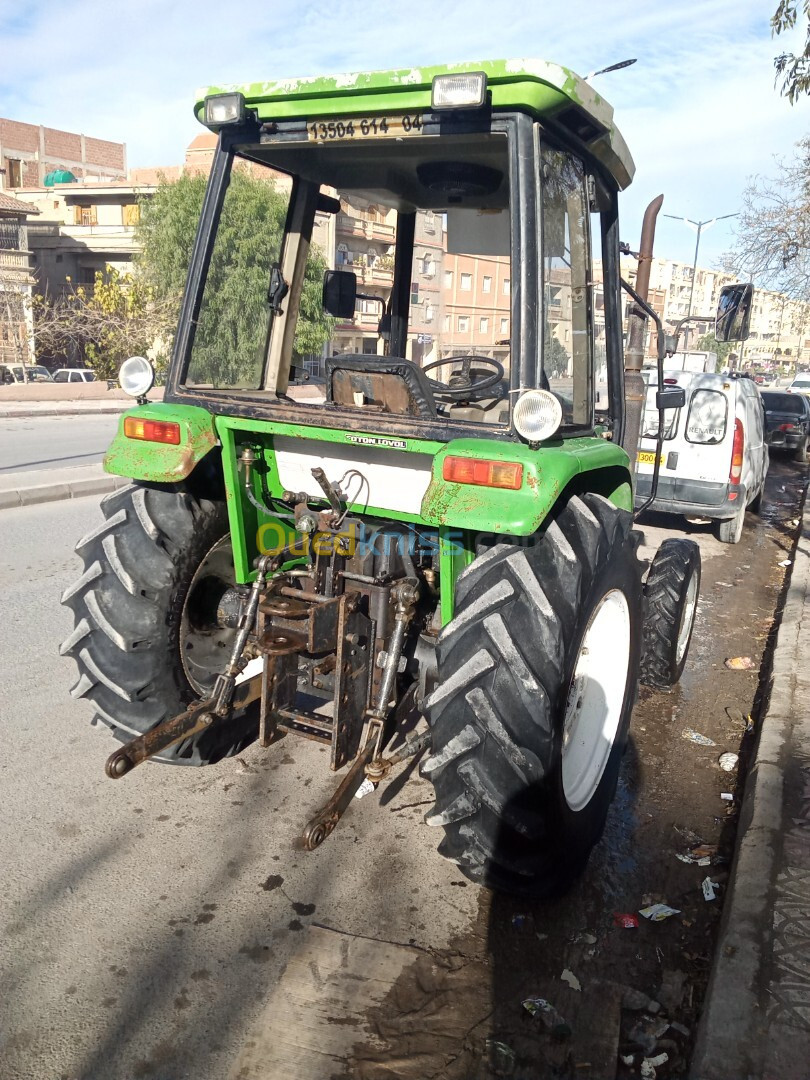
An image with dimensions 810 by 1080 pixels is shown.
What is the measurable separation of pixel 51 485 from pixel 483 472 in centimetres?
850

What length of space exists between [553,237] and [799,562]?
6267mm

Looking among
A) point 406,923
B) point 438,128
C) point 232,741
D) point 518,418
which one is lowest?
point 406,923

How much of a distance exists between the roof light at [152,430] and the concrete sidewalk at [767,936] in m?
2.65

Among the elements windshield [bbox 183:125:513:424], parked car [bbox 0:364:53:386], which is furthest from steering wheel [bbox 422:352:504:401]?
parked car [bbox 0:364:53:386]

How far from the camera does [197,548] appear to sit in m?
3.56

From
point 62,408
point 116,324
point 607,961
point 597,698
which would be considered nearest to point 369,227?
point 597,698

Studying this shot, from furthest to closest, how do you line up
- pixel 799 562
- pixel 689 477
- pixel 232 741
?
pixel 689 477, pixel 799 562, pixel 232 741

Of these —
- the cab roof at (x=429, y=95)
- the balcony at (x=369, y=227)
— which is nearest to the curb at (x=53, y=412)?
the balcony at (x=369, y=227)

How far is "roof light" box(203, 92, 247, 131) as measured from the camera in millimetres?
3094

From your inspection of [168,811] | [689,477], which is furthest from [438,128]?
[689,477]

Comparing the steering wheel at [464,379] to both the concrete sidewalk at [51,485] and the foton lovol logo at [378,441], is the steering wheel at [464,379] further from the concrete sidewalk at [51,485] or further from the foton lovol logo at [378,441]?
the concrete sidewalk at [51,485]

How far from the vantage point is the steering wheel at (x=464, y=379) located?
11.7 ft

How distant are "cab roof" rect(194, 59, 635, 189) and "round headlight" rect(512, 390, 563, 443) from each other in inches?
37.2

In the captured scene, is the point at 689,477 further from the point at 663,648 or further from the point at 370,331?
the point at 370,331
